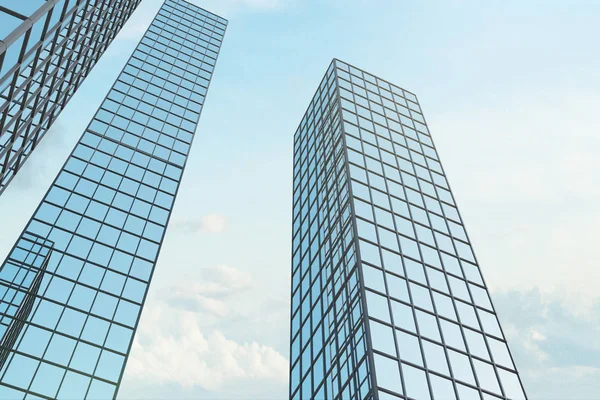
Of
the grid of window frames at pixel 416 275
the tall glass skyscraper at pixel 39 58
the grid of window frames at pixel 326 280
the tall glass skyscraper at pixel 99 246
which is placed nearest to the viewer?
the tall glass skyscraper at pixel 39 58

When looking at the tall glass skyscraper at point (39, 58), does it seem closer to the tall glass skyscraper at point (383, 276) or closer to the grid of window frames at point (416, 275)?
the tall glass skyscraper at point (383, 276)

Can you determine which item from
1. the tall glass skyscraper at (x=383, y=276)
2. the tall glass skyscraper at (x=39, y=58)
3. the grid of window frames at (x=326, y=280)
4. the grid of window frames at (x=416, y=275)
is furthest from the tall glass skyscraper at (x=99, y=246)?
the grid of window frames at (x=416, y=275)

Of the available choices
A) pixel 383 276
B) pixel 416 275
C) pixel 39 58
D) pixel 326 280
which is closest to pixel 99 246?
pixel 326 280

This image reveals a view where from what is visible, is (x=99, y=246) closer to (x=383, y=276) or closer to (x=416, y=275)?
(x=383, y=276)

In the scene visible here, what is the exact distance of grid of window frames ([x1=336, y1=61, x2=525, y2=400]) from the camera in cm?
3056

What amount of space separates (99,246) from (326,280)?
18347mm

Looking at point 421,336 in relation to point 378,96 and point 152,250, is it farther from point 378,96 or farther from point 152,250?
point 378,96

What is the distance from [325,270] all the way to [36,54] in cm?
2433

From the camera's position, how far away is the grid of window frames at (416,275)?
100 ft

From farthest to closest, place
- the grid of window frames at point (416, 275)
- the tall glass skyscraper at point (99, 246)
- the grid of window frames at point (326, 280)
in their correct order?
1. the tall glass skyscraper at point (99, 246)
2. the grid of window frames at point (326, 280)
3. the grid of window frames at point (416, 275)

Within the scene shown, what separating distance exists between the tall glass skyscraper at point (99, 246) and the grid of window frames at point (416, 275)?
58.9ft

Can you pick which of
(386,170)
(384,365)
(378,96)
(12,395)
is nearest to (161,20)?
(378,96)

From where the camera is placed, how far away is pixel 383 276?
3541 cm

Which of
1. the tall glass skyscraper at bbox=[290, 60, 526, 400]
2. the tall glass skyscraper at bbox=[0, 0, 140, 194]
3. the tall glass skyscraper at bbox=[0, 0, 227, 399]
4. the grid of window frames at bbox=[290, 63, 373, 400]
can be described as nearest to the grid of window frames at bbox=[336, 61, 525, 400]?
the tall glass skyscraper at bbox=[290, 60, 526, 400]
